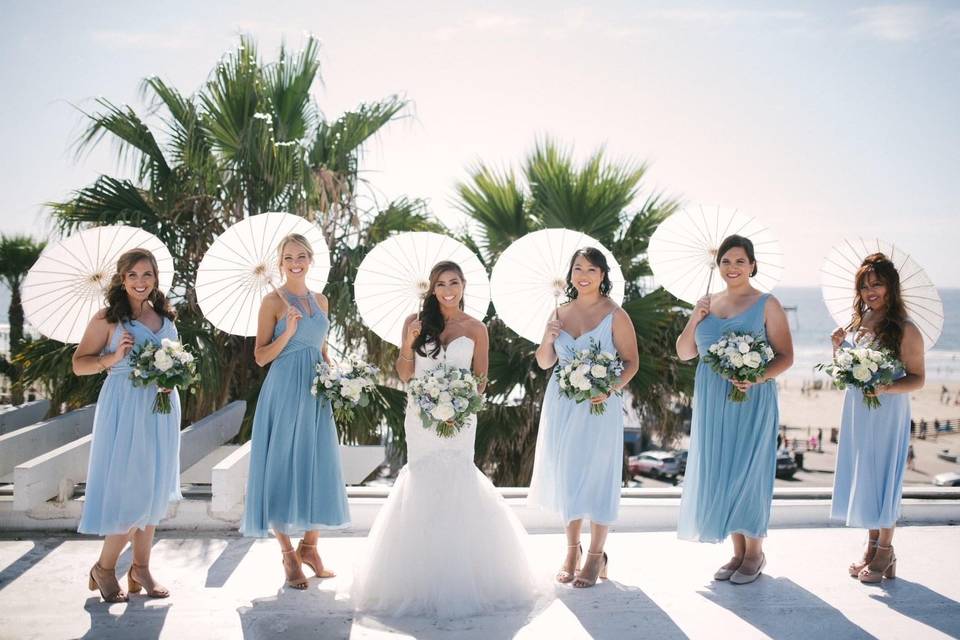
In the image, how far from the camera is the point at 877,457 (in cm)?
541

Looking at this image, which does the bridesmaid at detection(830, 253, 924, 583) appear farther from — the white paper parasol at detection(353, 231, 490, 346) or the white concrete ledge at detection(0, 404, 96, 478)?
the white concrete ledge at detection(0, 404, 96, 478)

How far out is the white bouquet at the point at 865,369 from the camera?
508cm

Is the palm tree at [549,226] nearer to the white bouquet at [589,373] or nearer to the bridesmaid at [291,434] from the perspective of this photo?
the white bouquet at [589,373]

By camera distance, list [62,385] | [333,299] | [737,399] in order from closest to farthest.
Result: [737,399] < [62,385] < [333,299]

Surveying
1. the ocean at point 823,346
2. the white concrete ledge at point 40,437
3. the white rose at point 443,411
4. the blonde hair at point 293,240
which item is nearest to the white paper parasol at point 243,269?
the blonde hair at point 293,240

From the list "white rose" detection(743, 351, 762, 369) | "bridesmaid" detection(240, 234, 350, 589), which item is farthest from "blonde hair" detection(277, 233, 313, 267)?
"white rose" detection(743, 351, 762, 369)

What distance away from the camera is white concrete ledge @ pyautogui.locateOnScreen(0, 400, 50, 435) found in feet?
25.0

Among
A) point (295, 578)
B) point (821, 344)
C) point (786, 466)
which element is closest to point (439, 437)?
point (295, 578)

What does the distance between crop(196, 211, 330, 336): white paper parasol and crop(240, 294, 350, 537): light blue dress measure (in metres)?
0.56

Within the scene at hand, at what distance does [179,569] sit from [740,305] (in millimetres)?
4101

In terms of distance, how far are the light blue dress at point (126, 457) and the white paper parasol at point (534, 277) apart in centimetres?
244

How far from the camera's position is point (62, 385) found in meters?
7.80

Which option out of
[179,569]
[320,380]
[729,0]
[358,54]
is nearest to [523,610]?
[320,380]

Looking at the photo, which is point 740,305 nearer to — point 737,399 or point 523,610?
point 737,399
